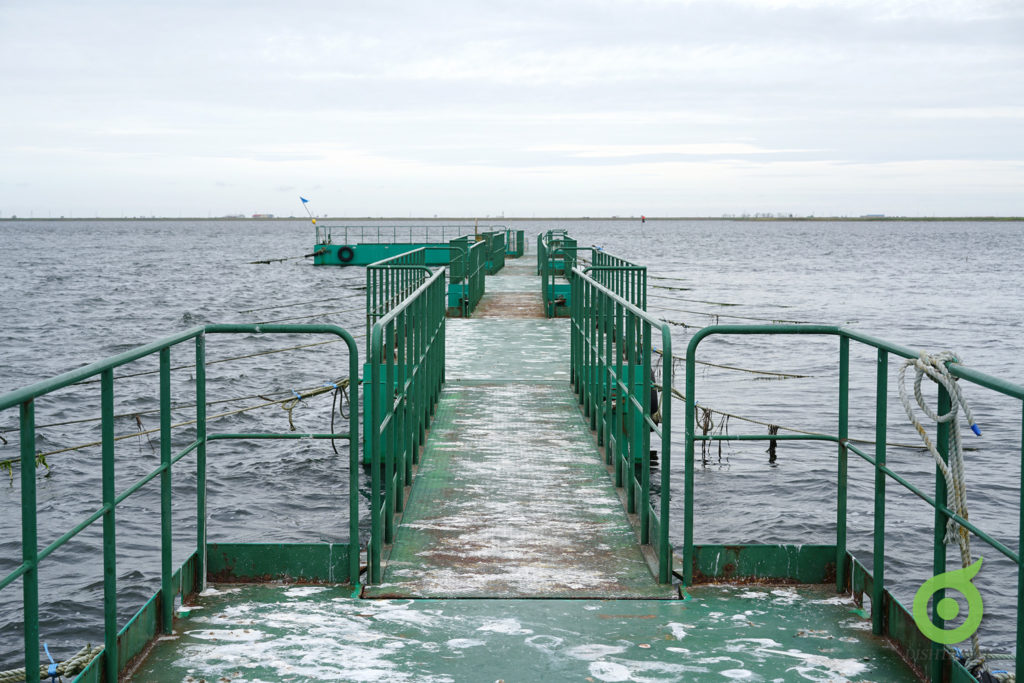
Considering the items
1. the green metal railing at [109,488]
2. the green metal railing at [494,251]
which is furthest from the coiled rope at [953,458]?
the green metal railing at [494,251]

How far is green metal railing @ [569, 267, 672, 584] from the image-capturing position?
193 inches

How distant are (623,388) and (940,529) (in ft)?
8.02

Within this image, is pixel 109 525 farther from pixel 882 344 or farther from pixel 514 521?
pixel 882 344

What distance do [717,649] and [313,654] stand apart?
166 centimetres

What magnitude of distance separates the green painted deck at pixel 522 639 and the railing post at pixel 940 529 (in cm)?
18

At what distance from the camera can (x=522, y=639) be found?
4.20 m

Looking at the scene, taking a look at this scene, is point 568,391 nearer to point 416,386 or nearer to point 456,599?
point 416,386

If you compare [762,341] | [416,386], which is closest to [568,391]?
[416,386]

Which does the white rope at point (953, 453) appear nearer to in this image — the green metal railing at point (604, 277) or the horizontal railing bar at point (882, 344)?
the horizontal railing bar at point (882, 344)

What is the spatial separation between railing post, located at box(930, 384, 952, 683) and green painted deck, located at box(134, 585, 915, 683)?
0.18 metres

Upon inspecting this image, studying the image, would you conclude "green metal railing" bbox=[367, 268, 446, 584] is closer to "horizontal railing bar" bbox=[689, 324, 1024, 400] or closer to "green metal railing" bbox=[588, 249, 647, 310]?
"horizontal railing bar" bbox=[689, 324, 1024, 400]

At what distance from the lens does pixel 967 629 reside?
3682mm

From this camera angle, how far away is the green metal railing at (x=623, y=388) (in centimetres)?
490

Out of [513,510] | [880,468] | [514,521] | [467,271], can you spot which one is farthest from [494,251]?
[880,468]
